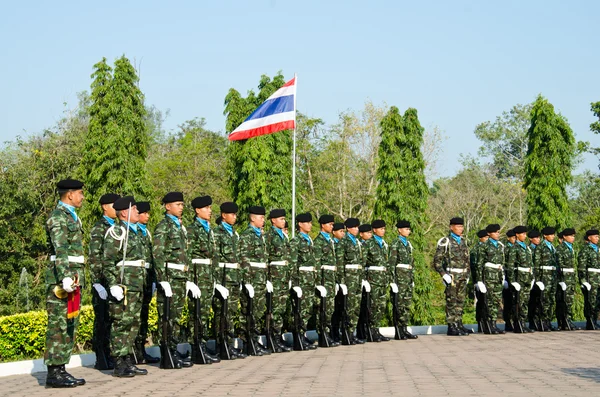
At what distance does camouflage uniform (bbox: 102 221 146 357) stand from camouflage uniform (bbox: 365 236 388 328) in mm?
5790

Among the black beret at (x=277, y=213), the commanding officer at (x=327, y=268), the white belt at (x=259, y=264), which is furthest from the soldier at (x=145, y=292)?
the commanding officer at (x=327, y=268)

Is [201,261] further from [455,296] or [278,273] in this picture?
[455,296]

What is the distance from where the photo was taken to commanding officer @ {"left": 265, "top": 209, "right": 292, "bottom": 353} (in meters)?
12.4

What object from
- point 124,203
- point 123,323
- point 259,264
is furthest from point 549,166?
point 123,323

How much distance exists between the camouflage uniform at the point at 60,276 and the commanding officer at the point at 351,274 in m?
6.20

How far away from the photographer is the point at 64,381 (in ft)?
26.8

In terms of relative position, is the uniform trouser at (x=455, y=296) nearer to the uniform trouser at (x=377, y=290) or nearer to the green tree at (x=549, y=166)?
the uniform trouser at (x=377, y=290)

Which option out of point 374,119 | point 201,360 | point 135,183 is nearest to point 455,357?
point 201,360

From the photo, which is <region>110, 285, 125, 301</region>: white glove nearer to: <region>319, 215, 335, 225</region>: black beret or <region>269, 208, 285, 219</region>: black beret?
<region>269, 208, 285, 219</region>: black beret

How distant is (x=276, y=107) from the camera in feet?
55.4

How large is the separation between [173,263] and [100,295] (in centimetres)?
93

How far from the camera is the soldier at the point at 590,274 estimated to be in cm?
1728

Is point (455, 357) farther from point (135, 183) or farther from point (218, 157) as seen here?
point (218, 157)

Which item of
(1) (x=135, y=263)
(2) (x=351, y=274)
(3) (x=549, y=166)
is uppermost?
(3) (x=549, y=166)
